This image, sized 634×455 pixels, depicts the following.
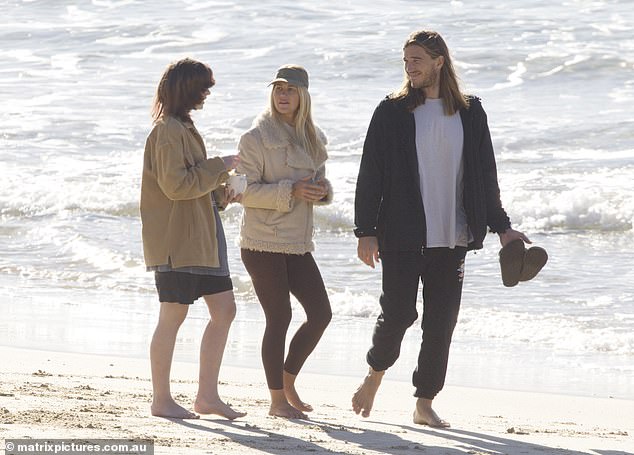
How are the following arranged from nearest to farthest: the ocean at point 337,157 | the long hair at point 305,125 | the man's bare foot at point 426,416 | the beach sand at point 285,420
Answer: the beach sand at point 285,420 → the man's bare foot at point 426,416 → the long hair at point 305,125 → the ocean at point 337,157

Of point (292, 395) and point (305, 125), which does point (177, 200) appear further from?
point (292, 395)

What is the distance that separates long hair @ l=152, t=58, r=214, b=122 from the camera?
182 inches

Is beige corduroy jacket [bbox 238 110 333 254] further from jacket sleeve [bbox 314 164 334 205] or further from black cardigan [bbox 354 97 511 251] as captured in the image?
black cardigan [bbox 354 97 511 251]

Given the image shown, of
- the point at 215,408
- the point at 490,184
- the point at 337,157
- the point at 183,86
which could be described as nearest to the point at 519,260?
the point at 490,184

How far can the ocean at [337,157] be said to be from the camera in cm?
727

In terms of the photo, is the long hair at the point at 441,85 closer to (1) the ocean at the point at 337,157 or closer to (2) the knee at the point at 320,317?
(2) the knee at the point at 320,317

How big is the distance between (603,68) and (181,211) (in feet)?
58.5

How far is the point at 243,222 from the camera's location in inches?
203

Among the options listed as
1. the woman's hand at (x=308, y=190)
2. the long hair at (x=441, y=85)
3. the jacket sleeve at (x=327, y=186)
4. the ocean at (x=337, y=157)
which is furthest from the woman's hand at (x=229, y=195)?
the ocean at (x=337, y=157)

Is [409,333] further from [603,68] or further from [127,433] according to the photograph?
[603,68]

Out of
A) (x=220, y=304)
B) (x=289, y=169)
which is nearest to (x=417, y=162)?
(x=289, y=169)

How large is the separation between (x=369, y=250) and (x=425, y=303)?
1.19 ft

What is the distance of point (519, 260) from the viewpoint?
15.6ft

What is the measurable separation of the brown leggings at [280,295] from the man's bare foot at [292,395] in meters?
0.07
